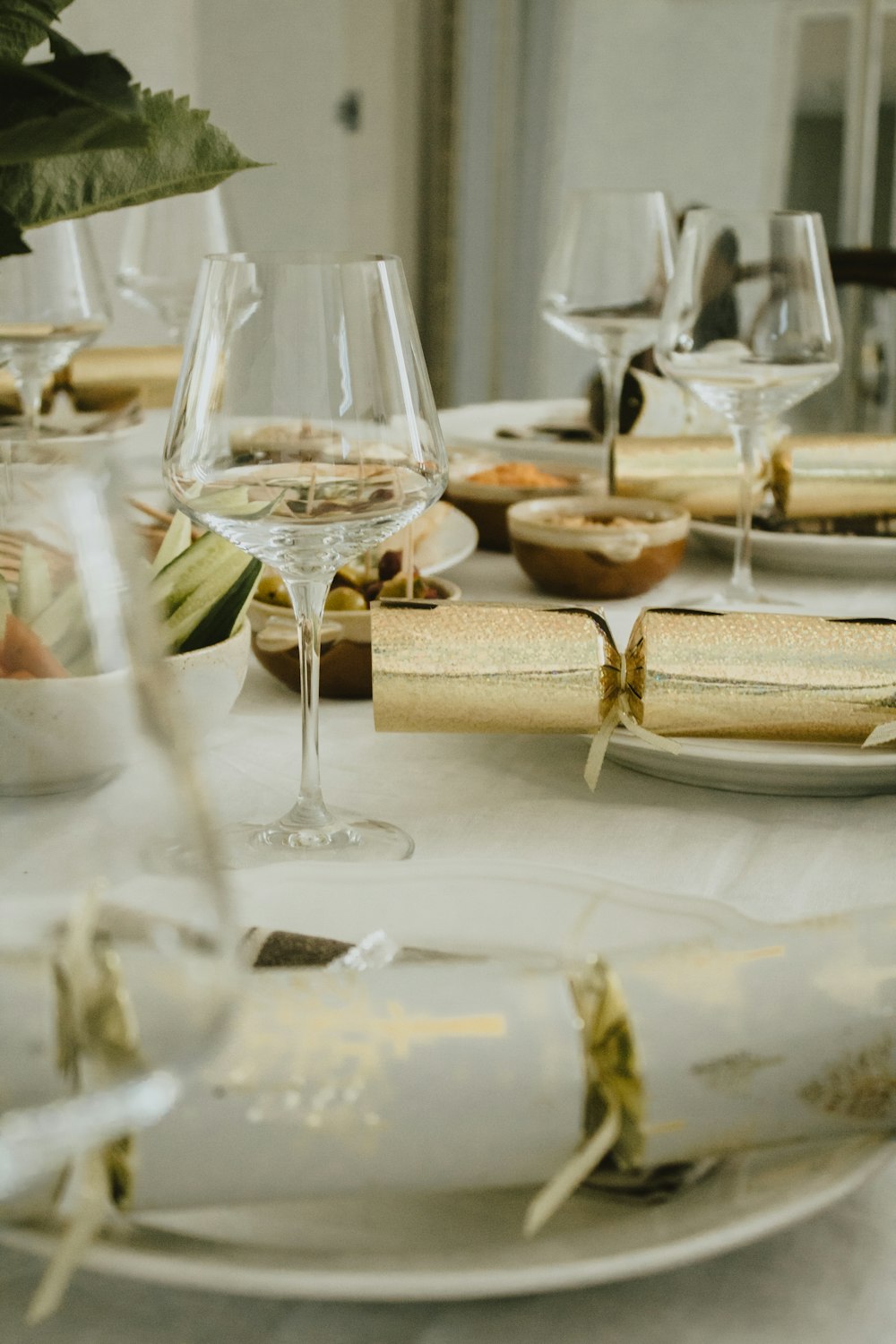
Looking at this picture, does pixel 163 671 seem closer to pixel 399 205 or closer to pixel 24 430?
pixel 24 430

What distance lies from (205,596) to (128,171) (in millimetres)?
193

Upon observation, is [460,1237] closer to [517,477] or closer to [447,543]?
[447,543]

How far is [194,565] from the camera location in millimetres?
659

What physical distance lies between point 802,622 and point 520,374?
10.8 ft

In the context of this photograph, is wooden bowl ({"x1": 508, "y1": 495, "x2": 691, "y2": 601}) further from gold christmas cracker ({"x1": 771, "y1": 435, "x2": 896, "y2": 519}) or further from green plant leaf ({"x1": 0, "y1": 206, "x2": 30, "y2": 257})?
green plant leaf ({"x1": 0, "y1": 206, "x2": 30, "y2": 257})

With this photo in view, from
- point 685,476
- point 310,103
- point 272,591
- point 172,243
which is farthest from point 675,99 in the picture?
point 272,591

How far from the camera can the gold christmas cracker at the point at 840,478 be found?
1.00m

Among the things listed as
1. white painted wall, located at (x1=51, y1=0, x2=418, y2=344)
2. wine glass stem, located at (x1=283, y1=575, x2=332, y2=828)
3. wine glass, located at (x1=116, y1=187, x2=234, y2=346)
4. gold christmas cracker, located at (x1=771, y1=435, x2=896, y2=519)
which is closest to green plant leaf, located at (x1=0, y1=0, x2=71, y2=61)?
wine glass stem, located at (x1=283, y1=575, x2=332, y2=828)

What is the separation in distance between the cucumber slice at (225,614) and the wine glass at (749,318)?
0.36 metres

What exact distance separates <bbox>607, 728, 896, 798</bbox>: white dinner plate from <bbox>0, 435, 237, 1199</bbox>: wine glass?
1.22 ft

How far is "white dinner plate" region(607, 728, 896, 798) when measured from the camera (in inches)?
23.9

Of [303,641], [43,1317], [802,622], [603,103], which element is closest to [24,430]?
[303,641]

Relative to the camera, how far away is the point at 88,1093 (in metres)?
0.24

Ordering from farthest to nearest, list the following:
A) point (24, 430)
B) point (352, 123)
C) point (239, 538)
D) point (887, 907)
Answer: point (352, 123) → point (24, 430) → point (239, 538) → point (887, 907)
